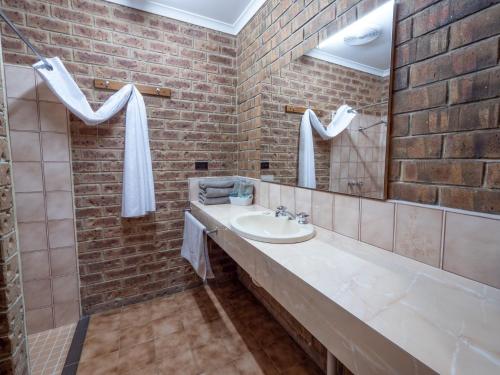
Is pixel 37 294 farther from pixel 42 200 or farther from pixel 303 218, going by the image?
pixel 303 218

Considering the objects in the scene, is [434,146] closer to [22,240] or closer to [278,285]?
[278,285]

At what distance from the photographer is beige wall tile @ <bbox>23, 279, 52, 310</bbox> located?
1761 mm

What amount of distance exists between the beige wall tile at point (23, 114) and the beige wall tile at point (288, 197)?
6.04ft

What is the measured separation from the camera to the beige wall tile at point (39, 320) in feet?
5.84

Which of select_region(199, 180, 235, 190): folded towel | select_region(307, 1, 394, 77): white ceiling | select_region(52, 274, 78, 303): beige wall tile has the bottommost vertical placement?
select_region(52, 274, 78, 303): beige wall tile

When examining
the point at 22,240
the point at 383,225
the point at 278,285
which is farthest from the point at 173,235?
the point at 383,225

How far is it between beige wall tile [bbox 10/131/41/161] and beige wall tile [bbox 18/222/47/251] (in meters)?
0.49

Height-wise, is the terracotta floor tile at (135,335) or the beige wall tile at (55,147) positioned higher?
the beige wall tile at (55,147)

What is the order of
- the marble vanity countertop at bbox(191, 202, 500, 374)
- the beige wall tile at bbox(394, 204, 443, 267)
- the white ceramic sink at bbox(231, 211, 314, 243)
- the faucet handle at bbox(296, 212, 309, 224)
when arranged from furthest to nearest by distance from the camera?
the faucet handle at bbox(296, 212, 309, 224), the white ceramic sink at bbox(231, 211, 314, 243), the beige wall tile at bbox(394, 204, 443, 267), the marble vanity countertop at bbox(191, 202, 500, 374)

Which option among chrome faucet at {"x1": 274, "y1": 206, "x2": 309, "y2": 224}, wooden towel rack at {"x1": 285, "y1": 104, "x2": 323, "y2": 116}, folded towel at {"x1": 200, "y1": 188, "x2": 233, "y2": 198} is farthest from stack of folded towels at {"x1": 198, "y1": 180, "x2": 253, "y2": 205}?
wooden towel rack at {"x1": 285, "y1": 104, "x2": 323, "y2": 116}

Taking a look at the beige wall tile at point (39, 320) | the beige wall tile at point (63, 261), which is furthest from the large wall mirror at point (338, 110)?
the beige wall tile at point (39, 320)

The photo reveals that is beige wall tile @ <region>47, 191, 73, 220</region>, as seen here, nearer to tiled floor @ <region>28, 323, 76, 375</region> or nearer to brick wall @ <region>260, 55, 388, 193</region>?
tiled floor @ <region>28, 323, 76, 375</region>

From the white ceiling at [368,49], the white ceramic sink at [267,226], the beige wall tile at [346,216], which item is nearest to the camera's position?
the white ceiling at [368,49]

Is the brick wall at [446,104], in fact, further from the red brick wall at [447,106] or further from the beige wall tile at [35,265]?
the beige wall tile at [35,265]
